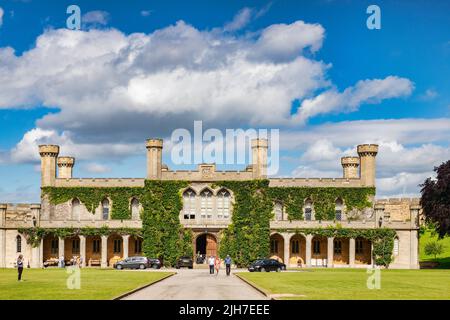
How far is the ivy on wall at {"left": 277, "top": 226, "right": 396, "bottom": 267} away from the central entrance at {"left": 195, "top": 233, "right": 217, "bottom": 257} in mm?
9082

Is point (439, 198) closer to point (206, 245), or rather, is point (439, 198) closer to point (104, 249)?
point (206, 245)

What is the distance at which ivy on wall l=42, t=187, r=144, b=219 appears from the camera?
82562 mm

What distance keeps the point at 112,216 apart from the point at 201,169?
11.3 m

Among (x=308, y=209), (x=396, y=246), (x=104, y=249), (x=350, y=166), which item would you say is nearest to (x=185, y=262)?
(x=104, y=249)

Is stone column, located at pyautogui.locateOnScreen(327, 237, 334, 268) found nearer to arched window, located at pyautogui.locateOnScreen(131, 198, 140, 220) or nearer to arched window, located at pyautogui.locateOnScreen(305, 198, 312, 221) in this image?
arched window, located at pyautogui.locateOnScreen(305, 198, 312, 221)

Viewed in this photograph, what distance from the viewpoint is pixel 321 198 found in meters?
82.5

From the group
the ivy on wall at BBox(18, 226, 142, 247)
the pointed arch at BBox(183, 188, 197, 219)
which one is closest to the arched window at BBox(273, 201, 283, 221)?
the pointed arch at BBox(183, 188, 197, 219)

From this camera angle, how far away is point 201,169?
82125 millimetres

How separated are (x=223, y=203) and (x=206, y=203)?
189 cm

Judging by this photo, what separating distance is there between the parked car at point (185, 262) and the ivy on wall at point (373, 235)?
11.9 meters

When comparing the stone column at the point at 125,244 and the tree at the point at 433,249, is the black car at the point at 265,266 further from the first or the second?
the tree at the point at 433,249
